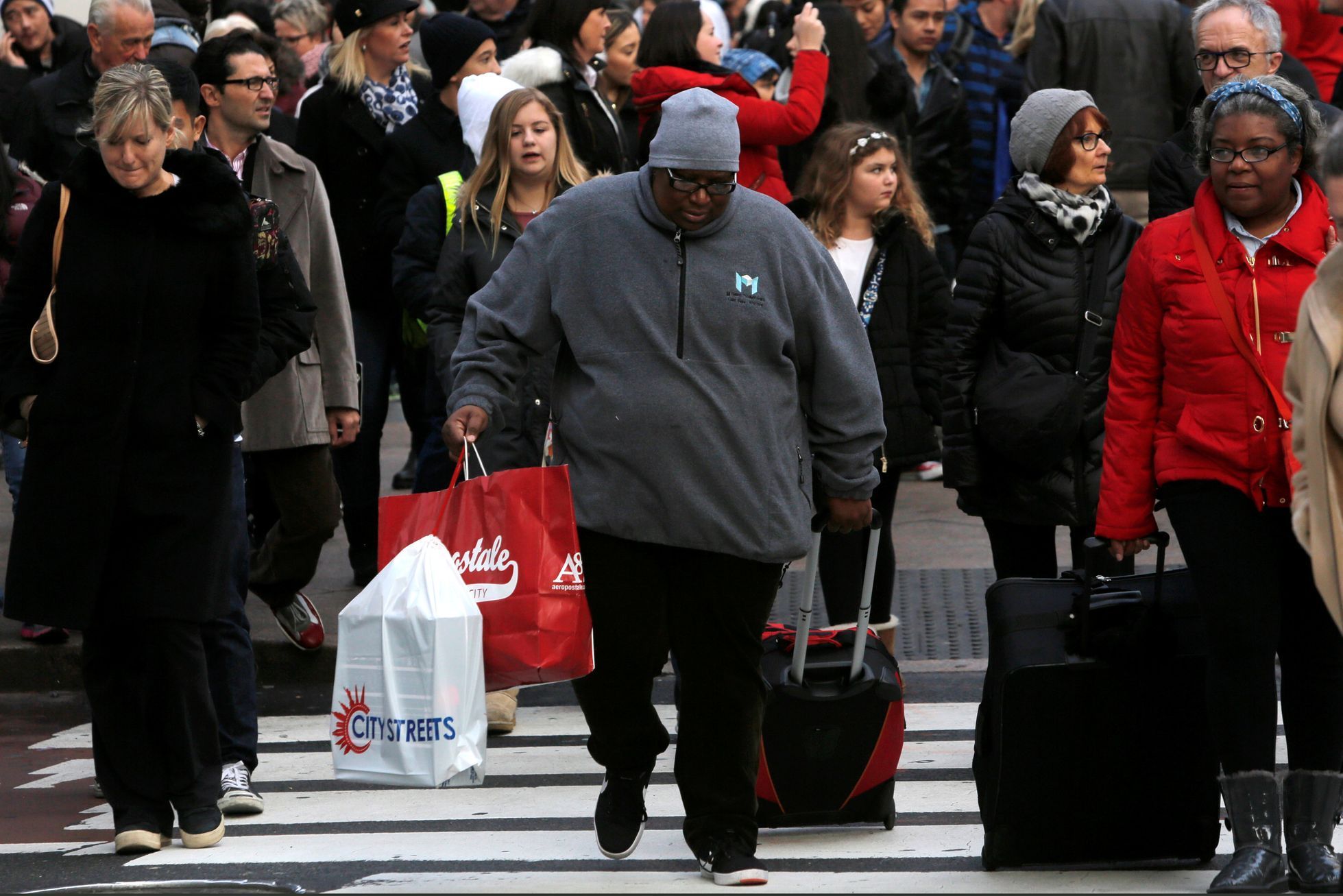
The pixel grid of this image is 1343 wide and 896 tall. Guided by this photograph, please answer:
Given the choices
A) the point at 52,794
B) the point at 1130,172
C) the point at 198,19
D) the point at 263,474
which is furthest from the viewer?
the point at 198,19

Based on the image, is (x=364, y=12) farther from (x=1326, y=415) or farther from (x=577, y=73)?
(x=1326, y=415)

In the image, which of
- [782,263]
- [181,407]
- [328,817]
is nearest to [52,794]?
[328,817]

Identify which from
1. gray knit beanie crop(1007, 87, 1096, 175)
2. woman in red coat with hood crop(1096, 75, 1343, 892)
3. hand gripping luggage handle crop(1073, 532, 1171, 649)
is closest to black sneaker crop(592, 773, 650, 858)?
hand gripping luggage handle crop(1073, 532, 1171, 649)

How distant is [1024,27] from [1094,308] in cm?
532

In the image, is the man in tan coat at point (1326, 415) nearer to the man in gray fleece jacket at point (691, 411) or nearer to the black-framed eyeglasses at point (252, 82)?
the man in gray fleece jacket at point (691, 411)

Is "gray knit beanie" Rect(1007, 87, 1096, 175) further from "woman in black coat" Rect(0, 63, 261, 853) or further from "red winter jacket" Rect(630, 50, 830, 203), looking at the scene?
"woman in black coat" Rect(0, 63, 261, 853)

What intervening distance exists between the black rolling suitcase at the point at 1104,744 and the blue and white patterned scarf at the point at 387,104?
4.89m

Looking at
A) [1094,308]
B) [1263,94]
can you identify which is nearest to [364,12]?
[1094,308]

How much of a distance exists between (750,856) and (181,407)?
208cm

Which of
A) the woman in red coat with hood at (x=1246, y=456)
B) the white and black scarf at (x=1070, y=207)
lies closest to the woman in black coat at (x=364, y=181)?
the white and black scarf at (x=1070, y=207)

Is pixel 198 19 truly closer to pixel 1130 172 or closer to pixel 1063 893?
pixel 1130 172

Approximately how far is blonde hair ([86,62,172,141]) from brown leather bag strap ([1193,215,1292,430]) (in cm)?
291

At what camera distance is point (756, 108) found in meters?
8.56

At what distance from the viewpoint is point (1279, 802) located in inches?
206
